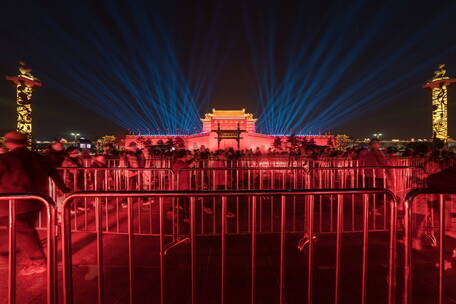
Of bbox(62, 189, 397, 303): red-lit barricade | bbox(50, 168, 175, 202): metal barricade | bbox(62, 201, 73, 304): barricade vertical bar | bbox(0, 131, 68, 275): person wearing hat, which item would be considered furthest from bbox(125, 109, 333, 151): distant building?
bbox(62, 201, 73, 304): barricade vertical bar

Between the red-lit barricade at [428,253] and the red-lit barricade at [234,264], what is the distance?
0.14 meters

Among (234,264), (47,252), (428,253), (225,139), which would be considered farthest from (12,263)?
(225,139)

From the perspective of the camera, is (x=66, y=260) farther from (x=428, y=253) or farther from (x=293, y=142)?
(x=293, y=142)

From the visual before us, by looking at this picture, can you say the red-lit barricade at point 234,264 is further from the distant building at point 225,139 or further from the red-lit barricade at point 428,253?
the distant building at point 225,139

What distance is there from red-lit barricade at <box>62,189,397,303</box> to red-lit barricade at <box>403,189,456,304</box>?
14 cm

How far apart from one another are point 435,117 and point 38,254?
170 ft

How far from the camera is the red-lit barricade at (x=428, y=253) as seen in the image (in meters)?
2.22

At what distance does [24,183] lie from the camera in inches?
132

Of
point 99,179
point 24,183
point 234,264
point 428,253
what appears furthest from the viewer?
point 99,179

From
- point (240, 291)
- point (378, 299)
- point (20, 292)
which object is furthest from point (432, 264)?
point (20, 292)

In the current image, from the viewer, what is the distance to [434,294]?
120 inches

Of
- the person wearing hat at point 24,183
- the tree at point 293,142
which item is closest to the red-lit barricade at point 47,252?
the person wearing hat at point 24,183

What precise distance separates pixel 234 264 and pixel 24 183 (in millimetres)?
3216

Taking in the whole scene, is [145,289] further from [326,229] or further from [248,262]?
[326,229]
